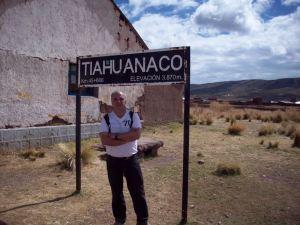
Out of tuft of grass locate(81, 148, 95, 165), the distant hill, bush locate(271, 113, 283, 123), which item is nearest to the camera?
tuft of grass locate(81, 148, 95, 165)

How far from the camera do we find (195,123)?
22.9 meters

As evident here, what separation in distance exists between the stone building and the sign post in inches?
177

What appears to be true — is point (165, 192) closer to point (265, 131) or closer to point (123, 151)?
point (123, 151)

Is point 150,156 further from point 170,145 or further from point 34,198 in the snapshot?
point 34,198

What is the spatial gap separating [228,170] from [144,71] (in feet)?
13.0

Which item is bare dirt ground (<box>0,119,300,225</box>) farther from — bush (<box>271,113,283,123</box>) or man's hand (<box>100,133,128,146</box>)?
bush (<box>271,113,283,123</box>)

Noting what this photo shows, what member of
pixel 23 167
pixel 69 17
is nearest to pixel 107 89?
pixel 69 17

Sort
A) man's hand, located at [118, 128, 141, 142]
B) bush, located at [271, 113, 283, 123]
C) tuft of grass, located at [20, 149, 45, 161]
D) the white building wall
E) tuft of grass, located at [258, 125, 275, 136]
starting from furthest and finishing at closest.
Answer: bush, located at [271, 113, 283, 123] → tuft of grass, located at [258, 125, 275, 136] → the white building wall → tuft of grass, located at [20, 149, 45, 161] → man's hand, located at [118, 128, 141, 142]

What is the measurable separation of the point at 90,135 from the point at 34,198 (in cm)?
694

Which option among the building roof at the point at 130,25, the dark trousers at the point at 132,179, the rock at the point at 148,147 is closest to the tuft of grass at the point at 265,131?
the building roof at the point at 130,25

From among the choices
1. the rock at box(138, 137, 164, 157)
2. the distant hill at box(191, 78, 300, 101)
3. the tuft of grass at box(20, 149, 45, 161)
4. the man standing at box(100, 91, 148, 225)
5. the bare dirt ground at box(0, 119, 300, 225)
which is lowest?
the bare dirt ground at box(0, 119, 300, 225)

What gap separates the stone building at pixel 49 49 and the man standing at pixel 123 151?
6.30 metres

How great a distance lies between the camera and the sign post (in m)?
5.41

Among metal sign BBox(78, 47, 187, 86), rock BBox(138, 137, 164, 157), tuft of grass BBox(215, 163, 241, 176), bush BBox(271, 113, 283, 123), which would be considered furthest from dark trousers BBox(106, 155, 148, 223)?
bush BBox(271, 113, 283, 123)
